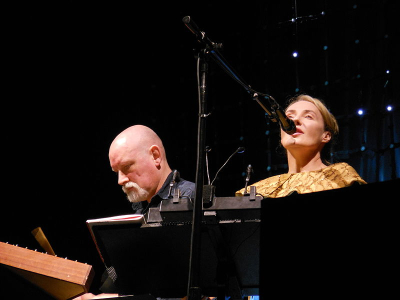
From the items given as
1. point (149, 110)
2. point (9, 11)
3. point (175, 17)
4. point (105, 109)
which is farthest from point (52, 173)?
point (175, 17)

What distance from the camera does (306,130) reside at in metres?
2.85

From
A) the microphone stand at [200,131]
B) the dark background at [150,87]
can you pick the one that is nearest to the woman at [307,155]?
the microphone stand at [200,131]

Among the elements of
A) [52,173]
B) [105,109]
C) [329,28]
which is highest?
[329,28]

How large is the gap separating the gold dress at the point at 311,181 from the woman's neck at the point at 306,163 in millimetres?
98

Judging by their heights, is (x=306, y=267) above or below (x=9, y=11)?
below

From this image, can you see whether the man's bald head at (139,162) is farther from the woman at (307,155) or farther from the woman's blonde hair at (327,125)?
the woman's blonde hair at (327,125)

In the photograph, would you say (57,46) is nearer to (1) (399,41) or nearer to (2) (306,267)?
(1) (399,41)

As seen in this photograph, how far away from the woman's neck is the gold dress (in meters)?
0.10

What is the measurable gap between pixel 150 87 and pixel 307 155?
7.65 feet

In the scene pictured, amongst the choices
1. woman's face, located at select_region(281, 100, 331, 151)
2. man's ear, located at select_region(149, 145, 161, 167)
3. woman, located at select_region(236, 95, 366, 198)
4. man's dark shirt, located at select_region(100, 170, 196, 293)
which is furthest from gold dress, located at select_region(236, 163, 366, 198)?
man's ear, located at select_region(149, 145, 161, 167)

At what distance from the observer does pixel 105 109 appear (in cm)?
457

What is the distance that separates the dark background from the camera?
12.2 ft

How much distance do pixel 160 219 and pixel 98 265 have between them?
8.64 ft

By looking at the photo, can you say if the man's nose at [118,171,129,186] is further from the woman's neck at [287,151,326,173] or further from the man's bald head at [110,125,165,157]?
the woman's neck at [287,151,326,173]
